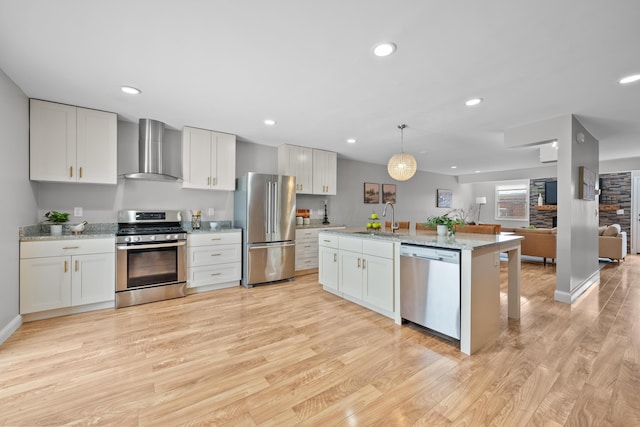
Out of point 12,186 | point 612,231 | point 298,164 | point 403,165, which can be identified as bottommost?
point 612,231

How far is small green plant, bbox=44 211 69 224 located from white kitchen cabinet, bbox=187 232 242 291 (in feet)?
4.47

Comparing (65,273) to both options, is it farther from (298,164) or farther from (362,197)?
(362,197)

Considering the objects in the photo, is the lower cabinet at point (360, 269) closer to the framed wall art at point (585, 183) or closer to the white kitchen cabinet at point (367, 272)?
the white kitchen cabinet at point (367, 272)

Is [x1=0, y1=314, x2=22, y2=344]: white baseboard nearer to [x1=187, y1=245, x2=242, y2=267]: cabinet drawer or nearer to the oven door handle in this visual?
the oven door handle

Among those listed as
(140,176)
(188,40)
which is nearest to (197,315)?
(140,176)

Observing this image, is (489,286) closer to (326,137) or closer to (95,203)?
(326,137)

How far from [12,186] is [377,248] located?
3666mm

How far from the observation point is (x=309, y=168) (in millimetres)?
5176

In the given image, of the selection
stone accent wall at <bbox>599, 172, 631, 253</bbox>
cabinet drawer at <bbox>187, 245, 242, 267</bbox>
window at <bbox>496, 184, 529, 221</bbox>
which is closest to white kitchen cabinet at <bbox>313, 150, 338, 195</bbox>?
cabinet drawer at <bbox>187, 245, 242, 267</bbox>

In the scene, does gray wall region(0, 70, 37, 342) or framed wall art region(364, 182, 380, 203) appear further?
framed wall art region(364, 182, 380, 203)

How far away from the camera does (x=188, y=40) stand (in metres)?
1.91

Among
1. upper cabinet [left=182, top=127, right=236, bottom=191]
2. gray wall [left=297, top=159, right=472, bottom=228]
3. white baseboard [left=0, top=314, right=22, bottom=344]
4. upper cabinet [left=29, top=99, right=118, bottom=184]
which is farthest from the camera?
gray wall [left=297, top=159, right=472, bottom=228]

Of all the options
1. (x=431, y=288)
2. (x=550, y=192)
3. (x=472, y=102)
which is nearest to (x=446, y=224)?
(x=431, y=288)

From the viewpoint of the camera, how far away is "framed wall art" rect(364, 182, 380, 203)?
6691mm
